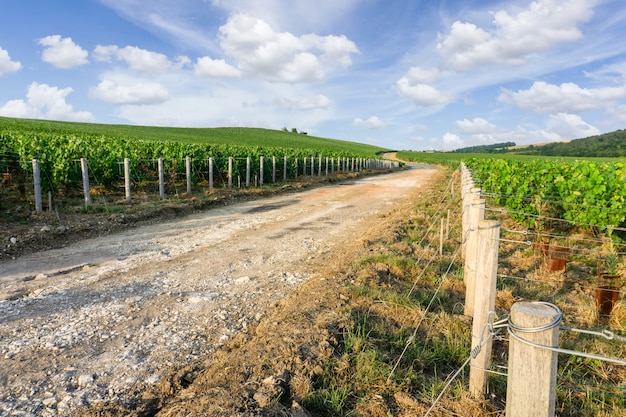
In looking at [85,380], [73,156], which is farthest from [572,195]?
[73,156]

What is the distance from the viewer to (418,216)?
1116cm

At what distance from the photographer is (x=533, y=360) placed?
6.85ft

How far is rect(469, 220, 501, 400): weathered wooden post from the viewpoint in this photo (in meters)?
3.26

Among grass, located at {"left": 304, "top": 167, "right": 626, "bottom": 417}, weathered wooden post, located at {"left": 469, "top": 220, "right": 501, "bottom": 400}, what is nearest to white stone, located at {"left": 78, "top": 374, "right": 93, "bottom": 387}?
grass, located at {"left": 304, "top": 167, "right": 626, "bottom": 417}

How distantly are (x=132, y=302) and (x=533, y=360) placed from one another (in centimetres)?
472

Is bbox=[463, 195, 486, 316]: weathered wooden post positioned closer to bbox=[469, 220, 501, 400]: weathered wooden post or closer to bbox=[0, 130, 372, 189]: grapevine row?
bbox=[469, 220, 501, 400]: weathered wooden post

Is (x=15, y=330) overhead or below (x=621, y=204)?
below

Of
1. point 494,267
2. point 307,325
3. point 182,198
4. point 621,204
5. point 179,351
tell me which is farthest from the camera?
point 182,198

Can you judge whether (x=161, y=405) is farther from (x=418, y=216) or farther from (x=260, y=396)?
(x=418, y=216)

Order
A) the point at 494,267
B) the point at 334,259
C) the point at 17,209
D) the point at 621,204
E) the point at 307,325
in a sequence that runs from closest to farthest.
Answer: the point at 494,267 < the point at 307,325 < the point at 334,259 < the point at 621,204 < the point at 17,209

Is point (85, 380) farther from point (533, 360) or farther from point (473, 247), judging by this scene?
point (473, 247)

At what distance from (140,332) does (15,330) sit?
137cm

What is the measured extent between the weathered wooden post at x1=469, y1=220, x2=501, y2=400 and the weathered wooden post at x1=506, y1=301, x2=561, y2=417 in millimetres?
1014

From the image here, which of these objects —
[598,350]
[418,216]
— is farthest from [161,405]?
[418,216]
